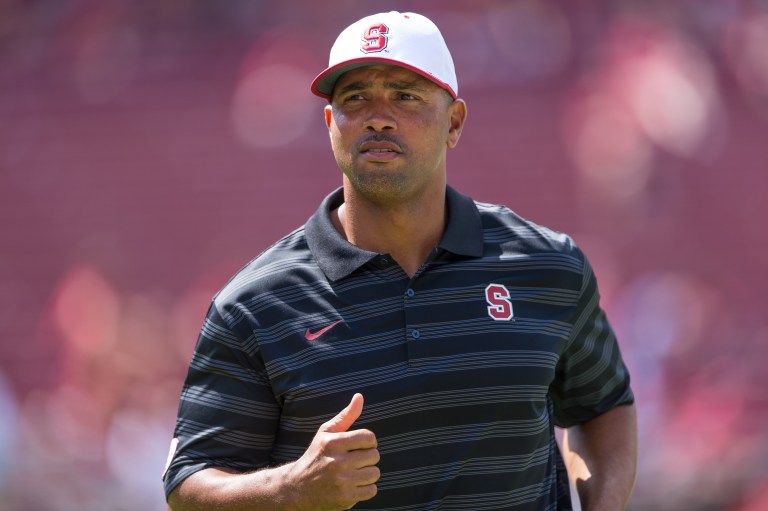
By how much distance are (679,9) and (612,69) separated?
0.64m

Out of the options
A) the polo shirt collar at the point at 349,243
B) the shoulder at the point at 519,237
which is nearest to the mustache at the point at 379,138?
the polo shirt collar at the point at 349,243

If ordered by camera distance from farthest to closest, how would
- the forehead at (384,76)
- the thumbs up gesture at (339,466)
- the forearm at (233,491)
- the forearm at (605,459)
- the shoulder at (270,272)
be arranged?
the forearm at (605,459)
the forehead at (384,76)
the shoulder at (270,272)
the forearm at (233,491)
the thumbs up gesture at (339,466)

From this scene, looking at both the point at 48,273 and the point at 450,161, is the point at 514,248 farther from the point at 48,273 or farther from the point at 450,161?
the point at 48,273

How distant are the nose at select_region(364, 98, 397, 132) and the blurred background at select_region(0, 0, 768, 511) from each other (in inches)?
186

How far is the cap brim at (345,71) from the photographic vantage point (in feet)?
9.16

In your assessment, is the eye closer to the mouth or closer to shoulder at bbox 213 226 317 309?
the mouth

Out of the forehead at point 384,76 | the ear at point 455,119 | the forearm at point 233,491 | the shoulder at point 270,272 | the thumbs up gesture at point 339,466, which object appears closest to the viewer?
the thumbs up gesture at point 339,466

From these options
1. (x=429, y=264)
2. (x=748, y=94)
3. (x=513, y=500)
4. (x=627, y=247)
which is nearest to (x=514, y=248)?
(x=429, y=264)

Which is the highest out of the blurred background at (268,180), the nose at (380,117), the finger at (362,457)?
the blurred background at (268,180)

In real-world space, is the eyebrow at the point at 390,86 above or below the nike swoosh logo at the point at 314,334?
above

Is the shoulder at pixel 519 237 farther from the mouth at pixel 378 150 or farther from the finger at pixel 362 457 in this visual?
the finger at pixel 362 457

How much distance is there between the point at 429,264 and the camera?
2.82m

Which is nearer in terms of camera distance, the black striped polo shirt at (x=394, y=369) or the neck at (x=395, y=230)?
the black striped polo shirt at (x=394, y=369)

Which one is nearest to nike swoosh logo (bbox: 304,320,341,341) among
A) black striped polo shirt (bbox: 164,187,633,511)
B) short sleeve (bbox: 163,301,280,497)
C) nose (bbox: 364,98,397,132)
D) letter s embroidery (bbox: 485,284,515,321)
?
black striped polo shirt (bbox: 164,187,633,511)
